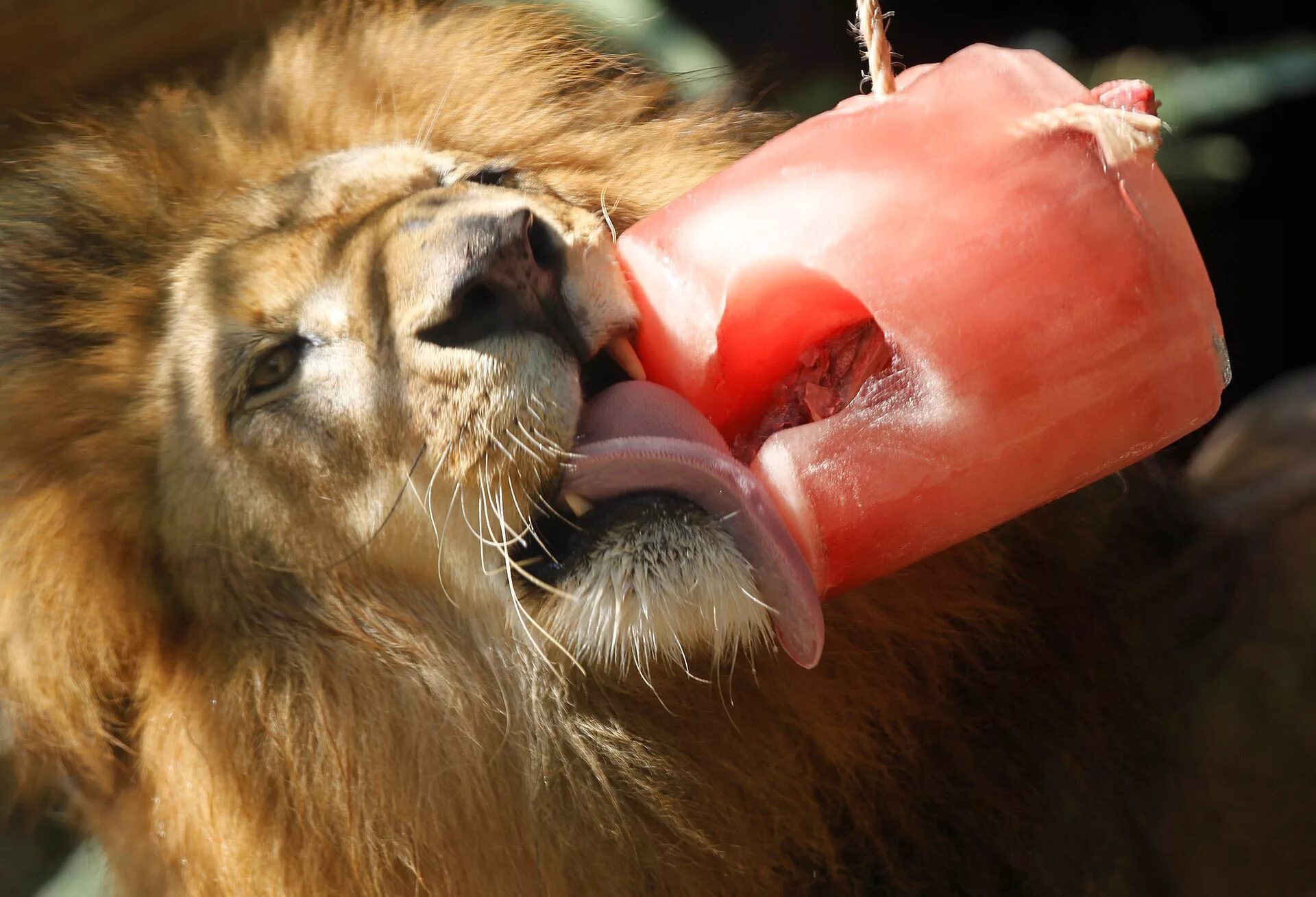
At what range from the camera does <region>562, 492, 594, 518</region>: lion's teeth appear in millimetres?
1329

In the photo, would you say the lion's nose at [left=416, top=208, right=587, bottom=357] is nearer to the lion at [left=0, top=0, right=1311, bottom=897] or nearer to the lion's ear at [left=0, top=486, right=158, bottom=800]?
the lion at [left=0, top=0, right=1311, bottom=897]

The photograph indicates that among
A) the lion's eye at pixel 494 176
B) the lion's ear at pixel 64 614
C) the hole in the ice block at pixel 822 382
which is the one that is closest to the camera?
the hole in the ice block at pixel 822 382

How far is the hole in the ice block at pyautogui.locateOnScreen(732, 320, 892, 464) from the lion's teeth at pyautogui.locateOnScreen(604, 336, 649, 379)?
14cm

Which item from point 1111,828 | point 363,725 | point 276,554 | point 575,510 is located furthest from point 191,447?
point 1111,828

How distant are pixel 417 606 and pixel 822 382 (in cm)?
53

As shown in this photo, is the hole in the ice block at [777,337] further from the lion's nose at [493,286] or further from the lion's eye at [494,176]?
the lion's eye at [494,176]

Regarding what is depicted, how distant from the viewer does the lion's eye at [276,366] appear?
56.2 inches

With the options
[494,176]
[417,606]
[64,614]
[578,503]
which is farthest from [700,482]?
[64,614]

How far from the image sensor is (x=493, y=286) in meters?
1.27

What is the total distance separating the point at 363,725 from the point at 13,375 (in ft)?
1.89

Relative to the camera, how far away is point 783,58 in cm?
239

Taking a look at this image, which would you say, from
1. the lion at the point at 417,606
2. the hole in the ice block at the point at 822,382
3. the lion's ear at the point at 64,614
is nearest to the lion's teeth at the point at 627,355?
the lion at the point at 417,606

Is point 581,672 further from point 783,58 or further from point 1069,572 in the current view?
point 783,58

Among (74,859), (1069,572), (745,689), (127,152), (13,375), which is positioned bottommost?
(74,859)
